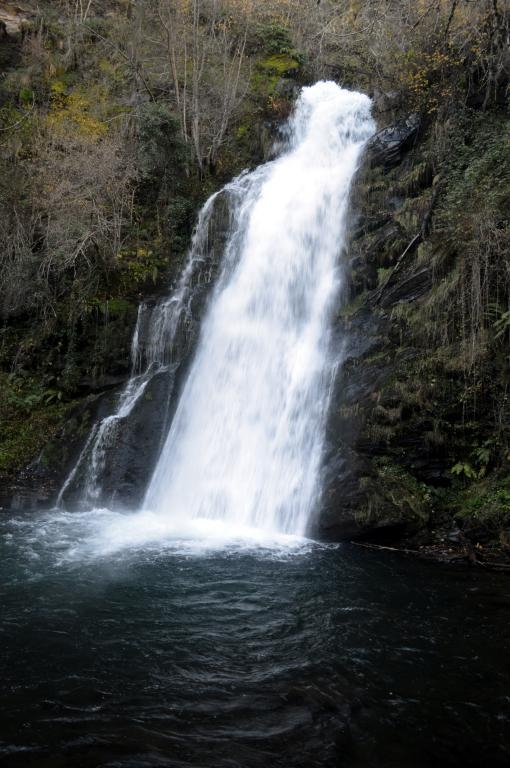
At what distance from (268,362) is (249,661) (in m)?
7.26

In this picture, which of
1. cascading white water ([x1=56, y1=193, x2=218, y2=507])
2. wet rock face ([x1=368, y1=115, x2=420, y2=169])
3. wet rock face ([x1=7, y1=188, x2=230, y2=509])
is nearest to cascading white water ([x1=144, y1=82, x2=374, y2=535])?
wet rock face ([x1=7, y1=188, x2=230, y2=509])

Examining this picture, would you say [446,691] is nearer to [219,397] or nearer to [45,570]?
[45,570]

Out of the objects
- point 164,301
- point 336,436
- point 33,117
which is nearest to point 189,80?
point 33,117

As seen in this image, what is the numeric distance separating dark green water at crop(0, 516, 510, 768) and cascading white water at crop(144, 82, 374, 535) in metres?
2.25

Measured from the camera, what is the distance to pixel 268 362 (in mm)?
11555

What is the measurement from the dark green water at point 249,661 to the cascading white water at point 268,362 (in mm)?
2248

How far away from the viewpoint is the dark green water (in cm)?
371

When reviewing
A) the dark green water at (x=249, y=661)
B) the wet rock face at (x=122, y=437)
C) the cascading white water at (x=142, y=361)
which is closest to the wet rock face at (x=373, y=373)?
the dark green water at (x=249, y=661)

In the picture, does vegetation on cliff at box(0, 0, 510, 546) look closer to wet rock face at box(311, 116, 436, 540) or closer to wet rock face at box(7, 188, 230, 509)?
wet rock face at box(311, 116, 436, 540)

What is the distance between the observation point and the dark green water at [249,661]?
371 centimetres

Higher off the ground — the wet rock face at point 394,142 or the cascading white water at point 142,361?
the wet rock face at point 394,142

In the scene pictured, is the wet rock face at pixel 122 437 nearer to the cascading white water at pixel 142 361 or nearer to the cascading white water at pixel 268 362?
the cascading white water at pixel 142 361

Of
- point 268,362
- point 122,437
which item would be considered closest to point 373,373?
point 268,362

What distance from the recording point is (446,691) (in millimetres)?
4500
